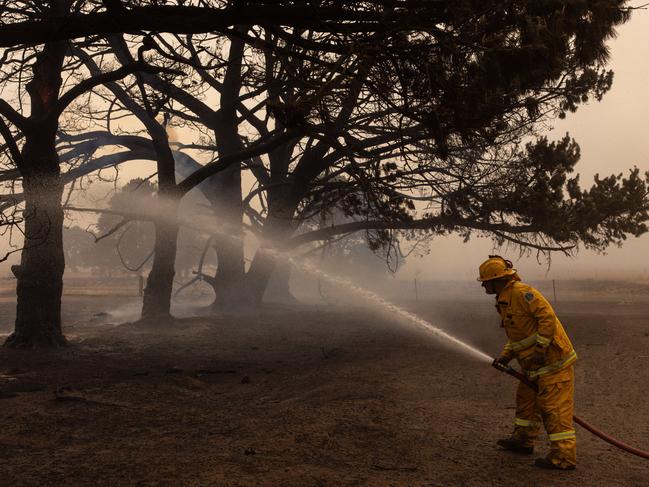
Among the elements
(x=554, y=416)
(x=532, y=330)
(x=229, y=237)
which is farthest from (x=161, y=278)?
(x=554, y=416)

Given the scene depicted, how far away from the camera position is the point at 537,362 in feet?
17.1

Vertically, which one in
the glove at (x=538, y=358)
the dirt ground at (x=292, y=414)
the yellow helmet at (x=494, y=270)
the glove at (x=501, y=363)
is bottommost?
the dirt ground at (x=292, y=414)

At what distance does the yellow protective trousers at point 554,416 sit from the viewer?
16.5 ft

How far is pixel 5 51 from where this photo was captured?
11.1 m

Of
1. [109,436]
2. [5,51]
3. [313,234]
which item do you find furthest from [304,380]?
[313,234]

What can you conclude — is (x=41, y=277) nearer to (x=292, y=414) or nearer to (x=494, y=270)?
(x=292, y=414)

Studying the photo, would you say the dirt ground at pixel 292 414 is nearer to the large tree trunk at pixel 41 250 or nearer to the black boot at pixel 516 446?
the black boot at pixel 516 446

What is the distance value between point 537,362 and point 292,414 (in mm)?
2868

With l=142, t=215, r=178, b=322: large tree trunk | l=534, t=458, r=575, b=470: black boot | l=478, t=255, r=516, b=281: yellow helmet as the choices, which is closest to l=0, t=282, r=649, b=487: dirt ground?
l=534, t=458, r=575, b=470: black boot

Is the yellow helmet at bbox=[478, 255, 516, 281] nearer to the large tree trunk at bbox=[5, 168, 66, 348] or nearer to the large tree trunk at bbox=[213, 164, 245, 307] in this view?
the large tree trunk at bbox=[5, 168, 66, 348]

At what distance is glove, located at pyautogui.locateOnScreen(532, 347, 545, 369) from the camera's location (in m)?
5.20

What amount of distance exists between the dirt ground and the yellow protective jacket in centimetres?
87

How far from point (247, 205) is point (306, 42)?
16305 millimetres

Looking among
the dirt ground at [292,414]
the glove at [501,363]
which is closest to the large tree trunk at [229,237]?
the dirt ground at [292,414]
